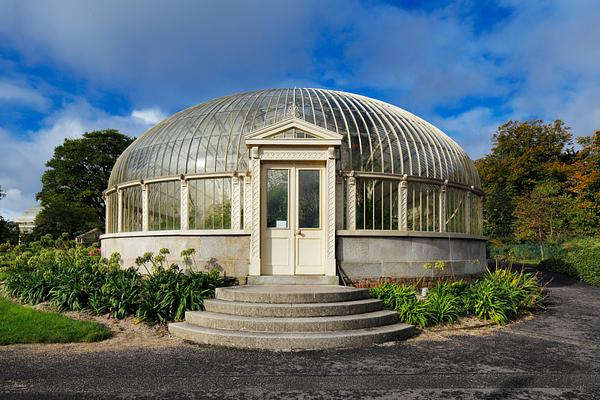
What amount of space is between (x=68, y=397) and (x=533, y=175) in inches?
1766

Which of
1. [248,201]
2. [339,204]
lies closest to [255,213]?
[248,201]

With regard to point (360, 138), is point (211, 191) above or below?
below

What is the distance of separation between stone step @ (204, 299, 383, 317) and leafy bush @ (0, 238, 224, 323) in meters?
0.77

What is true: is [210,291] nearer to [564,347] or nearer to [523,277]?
[564,347]

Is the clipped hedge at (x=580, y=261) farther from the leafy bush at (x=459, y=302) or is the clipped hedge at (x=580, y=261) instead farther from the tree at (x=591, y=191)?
the tree at (x=591, y=191)

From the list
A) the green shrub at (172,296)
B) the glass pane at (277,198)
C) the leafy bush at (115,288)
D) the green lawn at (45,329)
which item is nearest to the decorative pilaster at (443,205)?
the glass pane at (277,198)

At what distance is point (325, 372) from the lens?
19.4ft

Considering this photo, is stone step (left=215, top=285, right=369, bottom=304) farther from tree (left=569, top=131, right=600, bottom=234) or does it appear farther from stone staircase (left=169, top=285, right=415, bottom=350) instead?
tree (left=569, top=131, right=600, bottom=234)

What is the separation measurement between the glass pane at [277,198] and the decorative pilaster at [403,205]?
2.94 m

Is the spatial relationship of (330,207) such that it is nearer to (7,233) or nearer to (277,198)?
(277,198)

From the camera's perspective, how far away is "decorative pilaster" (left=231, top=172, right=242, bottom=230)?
37.0 feet

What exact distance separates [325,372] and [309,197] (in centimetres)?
556

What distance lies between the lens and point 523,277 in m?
11.4

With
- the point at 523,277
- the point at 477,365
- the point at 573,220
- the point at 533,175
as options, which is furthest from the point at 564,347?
the point at 533,175
